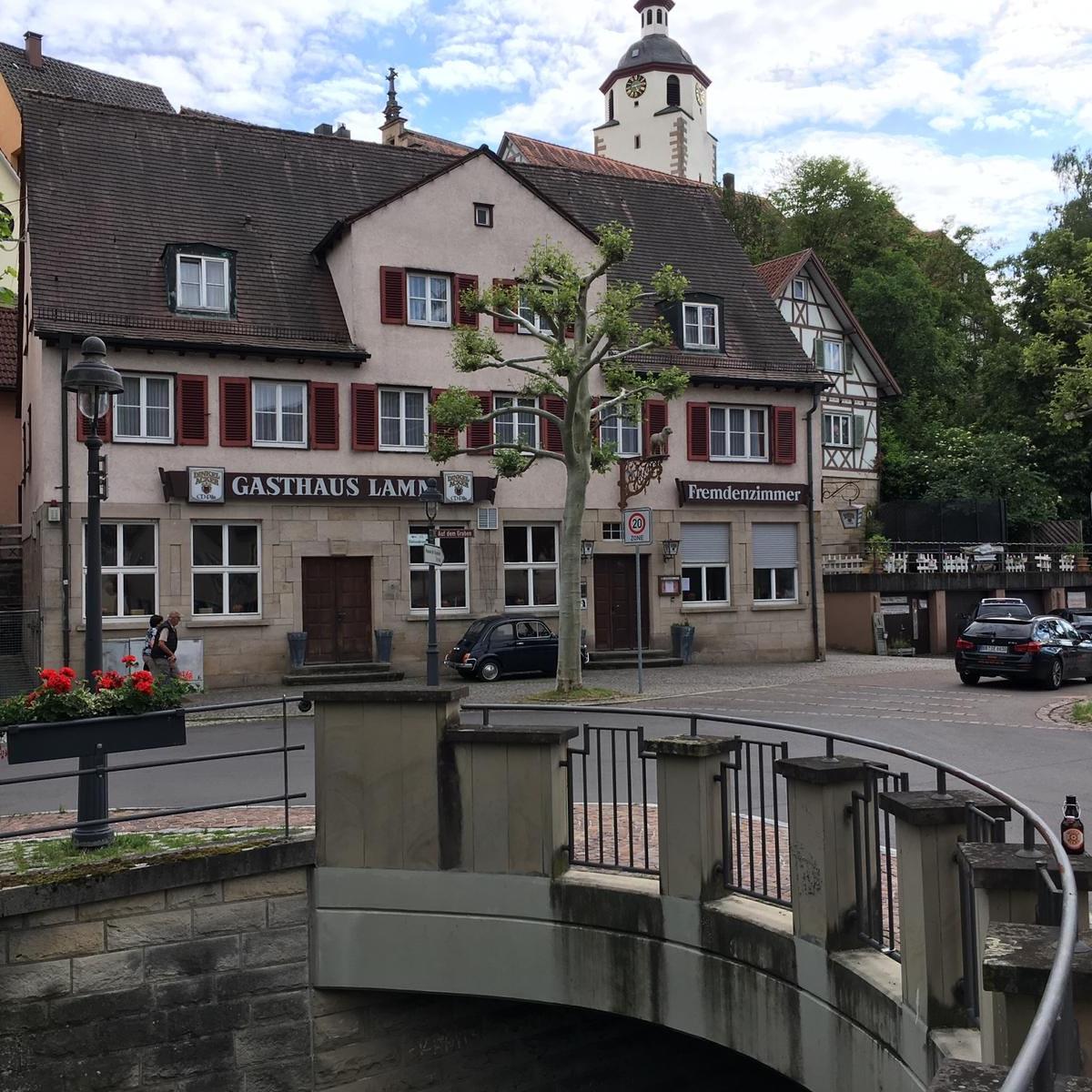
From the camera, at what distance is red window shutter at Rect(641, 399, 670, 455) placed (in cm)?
3117

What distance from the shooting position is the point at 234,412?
2642 centimetres

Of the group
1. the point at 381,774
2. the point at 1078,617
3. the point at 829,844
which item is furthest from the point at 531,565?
the point at 829,844

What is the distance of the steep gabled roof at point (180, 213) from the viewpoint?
25859mm

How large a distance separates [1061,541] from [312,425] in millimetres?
29941

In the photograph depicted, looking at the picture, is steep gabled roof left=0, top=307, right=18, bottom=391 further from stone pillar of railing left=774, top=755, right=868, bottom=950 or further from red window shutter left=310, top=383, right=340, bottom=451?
stone pillar of railing left=774, top=755, right=868, bottom=950

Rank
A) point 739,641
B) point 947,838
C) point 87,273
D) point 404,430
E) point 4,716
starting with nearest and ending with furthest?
point 947,838
point 4,716
point 87,273
point 404,430
point 739,641

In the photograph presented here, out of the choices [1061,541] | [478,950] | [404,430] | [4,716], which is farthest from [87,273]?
[1061,541]

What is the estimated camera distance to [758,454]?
107 ft

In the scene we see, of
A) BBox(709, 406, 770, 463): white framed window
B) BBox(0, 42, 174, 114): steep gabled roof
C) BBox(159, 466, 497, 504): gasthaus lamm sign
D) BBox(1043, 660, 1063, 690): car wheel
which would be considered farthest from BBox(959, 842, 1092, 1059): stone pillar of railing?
BBox(0, 42, 174, 114): steep gabled roof

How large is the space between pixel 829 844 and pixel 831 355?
126ft

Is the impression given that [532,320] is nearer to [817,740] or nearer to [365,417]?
[365,417]

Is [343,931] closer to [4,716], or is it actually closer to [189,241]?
[4,716]

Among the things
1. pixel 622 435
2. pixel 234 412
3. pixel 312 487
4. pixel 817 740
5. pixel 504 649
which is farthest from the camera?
pixel 622 435

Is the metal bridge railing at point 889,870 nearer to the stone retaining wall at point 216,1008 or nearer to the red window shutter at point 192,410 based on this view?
the stone retaining wall at point 216,1008
